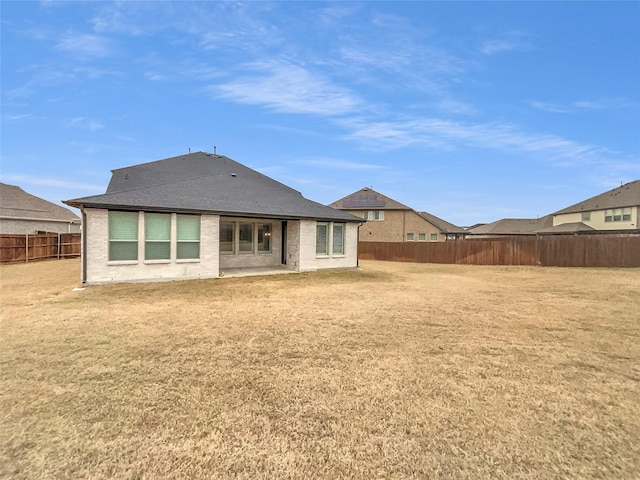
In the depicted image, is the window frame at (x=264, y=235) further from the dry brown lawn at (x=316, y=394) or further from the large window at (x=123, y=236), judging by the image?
the dry brown lawn at (x=316, y=394)

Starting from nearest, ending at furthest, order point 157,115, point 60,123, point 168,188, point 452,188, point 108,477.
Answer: point 108,477 → point 168,188 → point 60,123 → point 157,115 → point 452,188

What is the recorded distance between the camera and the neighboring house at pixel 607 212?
31.6 m

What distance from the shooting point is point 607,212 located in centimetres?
3447

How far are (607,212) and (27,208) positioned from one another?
58207mm

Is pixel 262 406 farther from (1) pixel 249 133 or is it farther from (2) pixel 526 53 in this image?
(1) pixel 249 133

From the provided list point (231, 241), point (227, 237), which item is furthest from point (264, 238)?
point (227, 237)

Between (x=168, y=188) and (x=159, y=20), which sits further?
(x=168, y=188)

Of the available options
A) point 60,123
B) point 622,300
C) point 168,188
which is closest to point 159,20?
point 168,188

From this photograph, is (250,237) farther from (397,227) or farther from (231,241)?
(397,227)

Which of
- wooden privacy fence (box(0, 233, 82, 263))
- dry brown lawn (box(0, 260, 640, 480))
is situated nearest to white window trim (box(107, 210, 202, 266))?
dry brown lawn (box(0, 260, 640, 480))

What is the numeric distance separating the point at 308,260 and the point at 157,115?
13.4 meters

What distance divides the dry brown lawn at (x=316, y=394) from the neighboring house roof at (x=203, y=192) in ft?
15.5

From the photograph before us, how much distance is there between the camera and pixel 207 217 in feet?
39.1

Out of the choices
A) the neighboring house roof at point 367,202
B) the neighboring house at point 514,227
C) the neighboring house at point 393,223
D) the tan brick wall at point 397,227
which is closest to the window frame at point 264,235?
the tan brick wall at point 397,227
